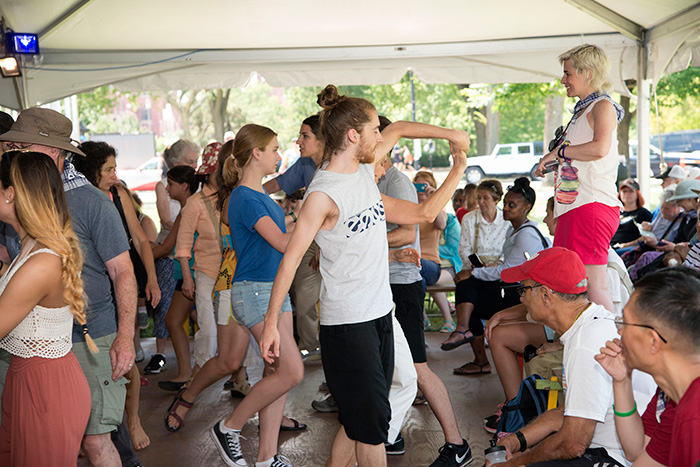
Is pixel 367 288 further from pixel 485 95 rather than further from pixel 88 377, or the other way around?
pixel 485 95

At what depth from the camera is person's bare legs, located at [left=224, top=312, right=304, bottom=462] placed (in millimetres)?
3543

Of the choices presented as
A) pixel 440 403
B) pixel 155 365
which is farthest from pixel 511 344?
pixel 155 365

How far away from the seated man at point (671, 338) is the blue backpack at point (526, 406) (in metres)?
1.26

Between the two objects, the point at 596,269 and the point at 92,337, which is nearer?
the point at 92,337

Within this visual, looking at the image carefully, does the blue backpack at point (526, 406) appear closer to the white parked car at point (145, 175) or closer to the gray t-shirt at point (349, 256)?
the gray t-shirt at point (349, 256)

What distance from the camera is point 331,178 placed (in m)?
2.77

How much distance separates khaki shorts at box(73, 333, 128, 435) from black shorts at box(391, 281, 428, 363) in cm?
154

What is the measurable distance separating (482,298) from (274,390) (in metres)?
2.58

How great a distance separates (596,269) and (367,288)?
64.7 inches

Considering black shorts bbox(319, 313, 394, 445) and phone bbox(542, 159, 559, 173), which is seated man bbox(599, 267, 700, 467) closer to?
black shorts bbox(319, 313, 394, 445)

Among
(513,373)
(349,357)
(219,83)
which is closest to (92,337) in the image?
(349,357)

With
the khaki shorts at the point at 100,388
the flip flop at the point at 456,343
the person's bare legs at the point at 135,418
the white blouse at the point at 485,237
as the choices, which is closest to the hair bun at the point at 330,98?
the khaki shorts at the point at 100,388

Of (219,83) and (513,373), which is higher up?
(219,83)

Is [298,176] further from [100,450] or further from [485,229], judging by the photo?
[100,450]
